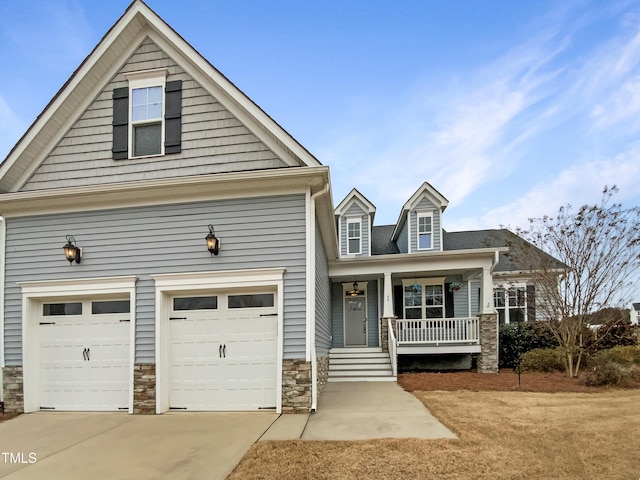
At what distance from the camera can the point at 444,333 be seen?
1195 centimetres

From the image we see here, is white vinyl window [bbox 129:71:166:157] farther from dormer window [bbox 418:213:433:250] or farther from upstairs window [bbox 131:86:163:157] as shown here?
dormer window [bbox 418:213:433:250]

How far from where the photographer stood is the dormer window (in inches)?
595

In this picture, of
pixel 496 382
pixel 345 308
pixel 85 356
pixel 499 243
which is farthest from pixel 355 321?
pixel 85 356

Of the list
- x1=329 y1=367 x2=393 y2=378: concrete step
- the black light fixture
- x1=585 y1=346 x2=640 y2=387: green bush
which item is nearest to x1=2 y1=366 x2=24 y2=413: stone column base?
the black light fixture

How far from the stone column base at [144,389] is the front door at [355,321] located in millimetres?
8543

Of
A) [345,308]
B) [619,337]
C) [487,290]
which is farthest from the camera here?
[345,308]

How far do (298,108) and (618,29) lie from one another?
961 centimetres

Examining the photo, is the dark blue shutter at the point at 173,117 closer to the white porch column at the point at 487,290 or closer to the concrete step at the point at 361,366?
the concrete step at the point at 361,366

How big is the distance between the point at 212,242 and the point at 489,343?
29.0ft

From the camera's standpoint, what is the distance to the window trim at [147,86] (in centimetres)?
748

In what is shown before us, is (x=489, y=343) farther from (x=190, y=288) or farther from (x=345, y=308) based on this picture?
(x=190, y=288)

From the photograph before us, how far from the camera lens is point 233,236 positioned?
22.8 ft

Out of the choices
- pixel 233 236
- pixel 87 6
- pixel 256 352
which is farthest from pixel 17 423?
pixel 87 6

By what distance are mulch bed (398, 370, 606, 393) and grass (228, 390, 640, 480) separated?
2.60m
